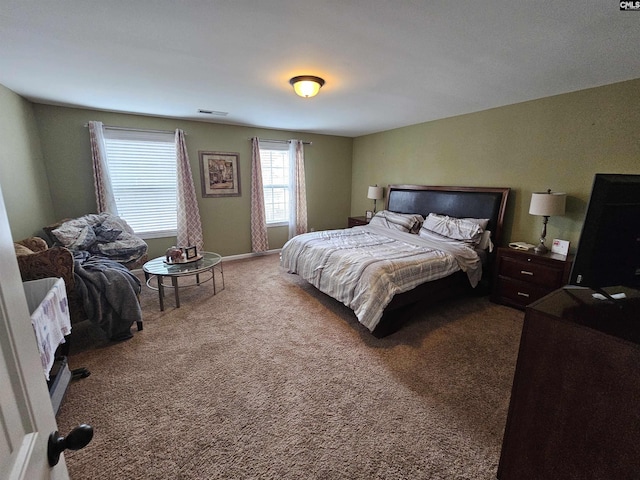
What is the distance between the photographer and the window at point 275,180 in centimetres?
492

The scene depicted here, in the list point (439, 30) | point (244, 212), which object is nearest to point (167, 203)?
point (244, 212)

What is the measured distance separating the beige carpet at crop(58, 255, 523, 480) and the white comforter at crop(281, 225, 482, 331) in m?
0.32

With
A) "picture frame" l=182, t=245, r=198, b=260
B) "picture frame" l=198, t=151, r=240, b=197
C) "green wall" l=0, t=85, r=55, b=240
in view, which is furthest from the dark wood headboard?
"green wall" l=0, t=85, r=55, b=240

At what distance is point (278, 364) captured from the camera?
2137 millimetres

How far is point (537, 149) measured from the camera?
3080 mm

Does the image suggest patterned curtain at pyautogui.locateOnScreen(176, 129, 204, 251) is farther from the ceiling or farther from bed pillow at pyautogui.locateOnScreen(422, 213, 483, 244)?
bed pillow at pyautogui.locateOnScreen(422, 213, 483, 244)

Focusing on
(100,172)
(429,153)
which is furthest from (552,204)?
(100,172)

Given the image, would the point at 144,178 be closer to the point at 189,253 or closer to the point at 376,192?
the point at 189,253

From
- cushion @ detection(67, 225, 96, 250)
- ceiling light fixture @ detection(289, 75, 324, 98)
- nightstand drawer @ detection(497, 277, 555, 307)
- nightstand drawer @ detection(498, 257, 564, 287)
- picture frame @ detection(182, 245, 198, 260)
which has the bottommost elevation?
nightstand drawer @ detection(497, 277, 555, 307)

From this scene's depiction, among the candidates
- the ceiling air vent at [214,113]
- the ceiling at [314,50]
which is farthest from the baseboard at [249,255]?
the ceiling at [314,50]

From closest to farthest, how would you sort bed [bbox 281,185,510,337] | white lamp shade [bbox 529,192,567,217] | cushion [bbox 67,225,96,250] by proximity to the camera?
bed [bbox 281,185,510,337] < white lamp shade [bbox 529,192,567,217] < cushion [bbox 67,225,96,250]

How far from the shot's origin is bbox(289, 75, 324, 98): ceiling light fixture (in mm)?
2389

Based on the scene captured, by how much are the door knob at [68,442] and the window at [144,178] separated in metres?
4.05

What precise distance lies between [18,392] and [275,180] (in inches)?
188
